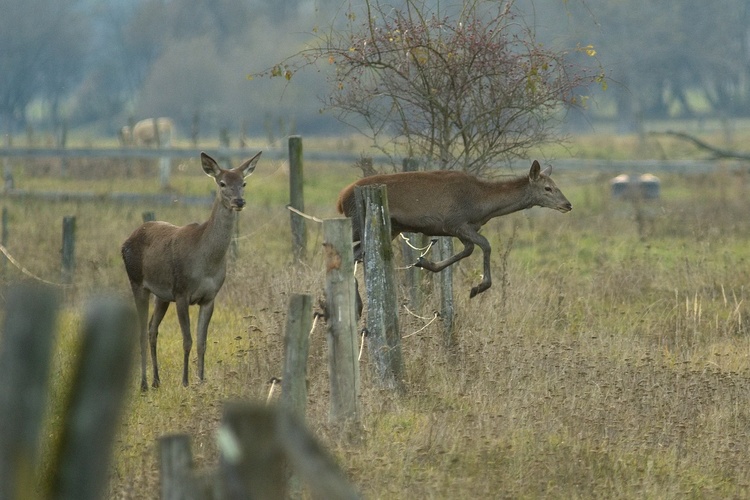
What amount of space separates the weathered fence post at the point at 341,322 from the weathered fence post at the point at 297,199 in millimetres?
5713

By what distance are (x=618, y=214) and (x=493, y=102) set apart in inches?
413

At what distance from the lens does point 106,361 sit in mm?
3330

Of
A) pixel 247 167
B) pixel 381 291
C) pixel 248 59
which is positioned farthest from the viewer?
pixel 248 59

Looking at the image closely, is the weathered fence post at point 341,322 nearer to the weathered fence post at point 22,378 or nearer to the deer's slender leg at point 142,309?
the deer's slender leg at point 142,309

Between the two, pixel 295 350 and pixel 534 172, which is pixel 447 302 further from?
pixel 295 350

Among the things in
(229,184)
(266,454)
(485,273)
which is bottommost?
(266,454)

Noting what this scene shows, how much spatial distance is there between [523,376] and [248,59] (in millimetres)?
77294

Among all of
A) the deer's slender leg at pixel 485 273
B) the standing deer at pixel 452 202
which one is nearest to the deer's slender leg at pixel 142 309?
the standing deer at pixel 452 202

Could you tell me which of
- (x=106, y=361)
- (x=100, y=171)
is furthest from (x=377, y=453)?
(x=100, y=171)

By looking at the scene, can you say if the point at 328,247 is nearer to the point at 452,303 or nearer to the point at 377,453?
the point at 377,453

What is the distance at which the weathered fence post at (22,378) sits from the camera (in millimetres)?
3295

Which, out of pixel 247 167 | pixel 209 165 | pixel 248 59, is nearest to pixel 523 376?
pixel 247 167

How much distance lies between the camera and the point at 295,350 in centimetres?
588

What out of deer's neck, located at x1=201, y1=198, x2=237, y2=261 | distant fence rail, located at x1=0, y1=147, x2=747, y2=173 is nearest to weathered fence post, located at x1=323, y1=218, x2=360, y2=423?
deer's neck, located at x1=201, y1=198, x2=237, y2=261
